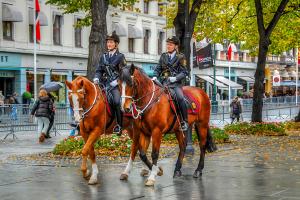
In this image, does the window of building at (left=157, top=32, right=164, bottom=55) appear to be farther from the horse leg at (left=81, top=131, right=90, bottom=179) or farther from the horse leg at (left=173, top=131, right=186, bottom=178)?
the horse leg at (left=81, top=131, right=90, bottom=179)

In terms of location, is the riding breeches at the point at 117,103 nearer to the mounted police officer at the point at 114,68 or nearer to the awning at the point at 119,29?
the mounted police officer at the point at 114,68

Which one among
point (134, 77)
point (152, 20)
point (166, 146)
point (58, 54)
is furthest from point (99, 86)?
point (152, 20)

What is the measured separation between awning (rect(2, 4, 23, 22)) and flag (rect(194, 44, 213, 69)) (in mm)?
17269

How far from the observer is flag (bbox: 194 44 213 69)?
197 ft

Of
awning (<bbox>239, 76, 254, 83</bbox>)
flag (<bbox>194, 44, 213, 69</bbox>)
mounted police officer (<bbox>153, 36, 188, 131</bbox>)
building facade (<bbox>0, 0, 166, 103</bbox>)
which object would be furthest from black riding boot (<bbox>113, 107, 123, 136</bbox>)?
awning (<bbox>239, 76, 254, 83</bbox>)

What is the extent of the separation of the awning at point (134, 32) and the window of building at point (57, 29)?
9468mm

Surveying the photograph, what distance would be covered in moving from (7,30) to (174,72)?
36.1 m

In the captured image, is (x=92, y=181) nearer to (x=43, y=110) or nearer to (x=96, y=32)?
(x=96, y=32)

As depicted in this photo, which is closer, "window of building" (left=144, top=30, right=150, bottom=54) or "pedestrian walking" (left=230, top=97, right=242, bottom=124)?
"pedestrian walking" (left=230, top=97, right=242, bottom=124)

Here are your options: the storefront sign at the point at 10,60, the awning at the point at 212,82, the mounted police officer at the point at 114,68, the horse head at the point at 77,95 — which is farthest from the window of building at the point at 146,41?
the horse head at the point at 77,95

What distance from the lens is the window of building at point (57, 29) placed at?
53.8 metres

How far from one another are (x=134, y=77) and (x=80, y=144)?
6010 millimetres

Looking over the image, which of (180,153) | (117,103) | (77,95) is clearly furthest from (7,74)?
(77,95)

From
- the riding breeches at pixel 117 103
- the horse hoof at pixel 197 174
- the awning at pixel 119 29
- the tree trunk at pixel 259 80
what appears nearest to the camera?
the horse hoof at pixel 197 174
